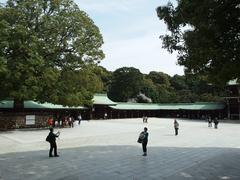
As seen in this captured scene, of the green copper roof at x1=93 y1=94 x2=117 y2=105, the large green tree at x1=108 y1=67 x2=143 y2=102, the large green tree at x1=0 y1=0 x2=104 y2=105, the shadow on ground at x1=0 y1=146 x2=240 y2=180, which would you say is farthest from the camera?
the large green tree at x1=108 y1=67 x2=143 y2=102

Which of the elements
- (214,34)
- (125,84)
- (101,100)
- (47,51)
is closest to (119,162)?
(214,34)

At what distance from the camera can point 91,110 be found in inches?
2311

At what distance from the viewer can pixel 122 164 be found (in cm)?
1498

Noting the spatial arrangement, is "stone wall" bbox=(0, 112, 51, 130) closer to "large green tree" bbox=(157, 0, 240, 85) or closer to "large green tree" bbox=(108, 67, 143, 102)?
"large green tree" bbox=(157, 0, 240, 85)

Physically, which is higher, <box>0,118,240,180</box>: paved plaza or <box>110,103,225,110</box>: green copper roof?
<box>110,103,225,110</box>: green copper roof

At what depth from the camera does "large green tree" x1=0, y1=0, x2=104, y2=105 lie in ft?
99.9

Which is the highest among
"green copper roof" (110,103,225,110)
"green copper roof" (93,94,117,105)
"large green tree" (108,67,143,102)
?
"large green tree" (108,67,143,102)

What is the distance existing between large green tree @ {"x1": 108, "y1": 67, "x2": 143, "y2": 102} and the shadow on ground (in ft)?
205

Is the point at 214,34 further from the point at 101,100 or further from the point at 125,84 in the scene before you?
the point at 125,84

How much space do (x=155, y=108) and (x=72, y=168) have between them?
56.5 meters

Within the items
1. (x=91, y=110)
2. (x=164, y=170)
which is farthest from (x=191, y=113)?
(x=164, y=170)

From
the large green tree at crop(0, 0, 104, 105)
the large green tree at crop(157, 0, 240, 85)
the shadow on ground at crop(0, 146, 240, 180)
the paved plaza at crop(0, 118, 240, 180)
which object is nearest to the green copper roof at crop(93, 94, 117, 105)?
the large green tree at crop(0, 0, 104, 105)

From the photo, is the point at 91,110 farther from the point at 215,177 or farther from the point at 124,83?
the point at 215,177

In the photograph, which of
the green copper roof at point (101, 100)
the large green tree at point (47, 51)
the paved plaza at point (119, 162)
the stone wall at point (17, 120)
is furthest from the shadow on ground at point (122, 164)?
the green copper roof at point (101, 100)
